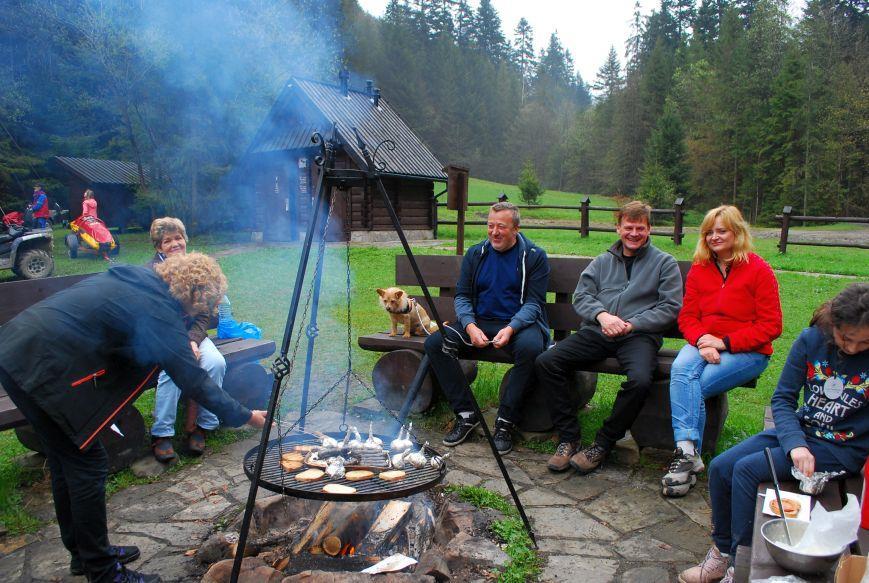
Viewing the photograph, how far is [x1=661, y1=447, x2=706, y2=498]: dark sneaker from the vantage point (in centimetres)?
316

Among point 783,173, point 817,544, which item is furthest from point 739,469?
point 783,173

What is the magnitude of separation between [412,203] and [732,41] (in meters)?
28.4

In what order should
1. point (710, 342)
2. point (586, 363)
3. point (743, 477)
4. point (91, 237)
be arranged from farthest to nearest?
point (91, 237) < point (586, 363) < point (710, 342) < point (743, 477)

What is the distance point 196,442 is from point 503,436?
1898mm

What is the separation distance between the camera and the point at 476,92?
49000 mm

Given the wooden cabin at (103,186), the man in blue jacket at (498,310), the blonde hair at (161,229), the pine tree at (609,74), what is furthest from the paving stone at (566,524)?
the pine tree at (609,74)

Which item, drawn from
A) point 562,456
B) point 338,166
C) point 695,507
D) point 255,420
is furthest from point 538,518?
point 338,166

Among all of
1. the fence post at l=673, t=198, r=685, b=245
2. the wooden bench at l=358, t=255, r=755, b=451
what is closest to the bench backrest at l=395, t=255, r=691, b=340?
the wooden bench at l=358, t=255, r=755, b=451

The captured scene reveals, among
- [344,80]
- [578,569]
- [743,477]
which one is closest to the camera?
[743,477]

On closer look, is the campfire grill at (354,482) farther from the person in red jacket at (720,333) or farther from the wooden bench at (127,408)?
the person in red jacket at (720,333)

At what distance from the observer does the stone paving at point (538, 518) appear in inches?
100

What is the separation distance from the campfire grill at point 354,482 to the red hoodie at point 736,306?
1.77 m

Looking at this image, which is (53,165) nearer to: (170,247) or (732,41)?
(170,247)

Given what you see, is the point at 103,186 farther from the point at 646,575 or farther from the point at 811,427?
the point at 811,427
